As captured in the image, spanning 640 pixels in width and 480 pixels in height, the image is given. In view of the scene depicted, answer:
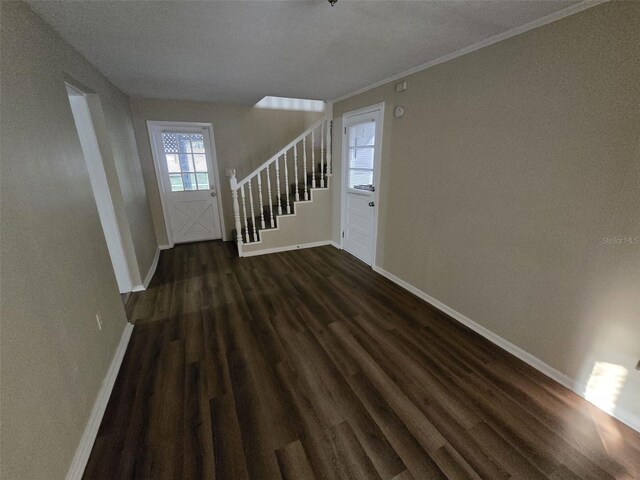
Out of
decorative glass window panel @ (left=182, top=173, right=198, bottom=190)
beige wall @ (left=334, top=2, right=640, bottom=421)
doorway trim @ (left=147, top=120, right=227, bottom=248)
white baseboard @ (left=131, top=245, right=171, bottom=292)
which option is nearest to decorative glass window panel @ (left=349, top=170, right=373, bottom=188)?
beige wall @ (left=334, top=2, right=640, bottom=421)

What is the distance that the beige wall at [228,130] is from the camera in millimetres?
4031

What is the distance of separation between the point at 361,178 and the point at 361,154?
12.7 inches

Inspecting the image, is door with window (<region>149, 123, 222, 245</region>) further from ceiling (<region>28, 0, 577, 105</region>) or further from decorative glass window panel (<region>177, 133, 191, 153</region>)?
ceiling (<region>28, 0, 577, 105</region>)

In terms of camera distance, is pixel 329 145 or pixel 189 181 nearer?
pixel 329 145

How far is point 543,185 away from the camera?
1758 millimetres

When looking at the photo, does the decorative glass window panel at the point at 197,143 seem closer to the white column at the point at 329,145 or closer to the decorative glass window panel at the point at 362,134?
the white column at the point at 329,145

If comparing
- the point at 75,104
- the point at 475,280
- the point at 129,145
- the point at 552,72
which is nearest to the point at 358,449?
the point at 475,280

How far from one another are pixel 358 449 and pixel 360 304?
147 cm

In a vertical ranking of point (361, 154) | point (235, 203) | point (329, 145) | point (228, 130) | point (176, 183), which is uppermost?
point (228, 130)

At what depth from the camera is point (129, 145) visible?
344cm

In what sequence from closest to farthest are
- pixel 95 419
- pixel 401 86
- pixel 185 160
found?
pixel 95 419, pixel 401 86, pixel 185 160

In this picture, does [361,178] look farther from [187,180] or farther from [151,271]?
[151,271]

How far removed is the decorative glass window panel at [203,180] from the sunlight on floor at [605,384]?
16.9 feet

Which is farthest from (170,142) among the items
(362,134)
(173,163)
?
(362,134)
